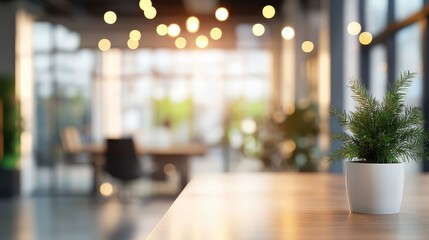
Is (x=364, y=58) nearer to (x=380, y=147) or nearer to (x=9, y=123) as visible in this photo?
(x=9, y=123)

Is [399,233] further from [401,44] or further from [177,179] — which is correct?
[177,179]

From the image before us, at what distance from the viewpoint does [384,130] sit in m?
1.86

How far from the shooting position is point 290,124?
8836 millimetres

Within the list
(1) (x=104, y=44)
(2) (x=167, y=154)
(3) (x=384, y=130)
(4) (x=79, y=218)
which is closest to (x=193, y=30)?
(4) (x=79, y=218)

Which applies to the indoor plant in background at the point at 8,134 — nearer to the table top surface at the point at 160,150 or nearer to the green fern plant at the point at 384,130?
the table top surface at the point at 160,150

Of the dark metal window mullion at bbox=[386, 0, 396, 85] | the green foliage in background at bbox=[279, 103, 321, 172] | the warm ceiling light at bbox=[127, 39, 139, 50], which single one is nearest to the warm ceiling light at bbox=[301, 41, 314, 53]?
the green foliage in background at bbox=[279, 103, 321, 172]

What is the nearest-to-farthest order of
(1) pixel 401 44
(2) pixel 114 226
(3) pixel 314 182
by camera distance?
(3) pixel 314 182
(1) pixel 401 44
(2) pixel 114 226

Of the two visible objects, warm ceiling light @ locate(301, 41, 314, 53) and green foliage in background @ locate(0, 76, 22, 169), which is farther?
warm ceiling light @ locate(301, 41, 314, 53)

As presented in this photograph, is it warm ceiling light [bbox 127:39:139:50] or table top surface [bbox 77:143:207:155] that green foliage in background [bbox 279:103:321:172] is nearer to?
table top surface [bbox 77:143:207:155]

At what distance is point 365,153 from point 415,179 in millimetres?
1104

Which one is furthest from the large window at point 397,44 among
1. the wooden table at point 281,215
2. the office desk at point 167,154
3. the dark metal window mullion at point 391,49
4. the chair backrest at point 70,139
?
the chair backrest at point 70,139

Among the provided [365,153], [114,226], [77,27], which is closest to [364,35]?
[114,226]

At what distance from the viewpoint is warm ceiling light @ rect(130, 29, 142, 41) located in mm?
9823

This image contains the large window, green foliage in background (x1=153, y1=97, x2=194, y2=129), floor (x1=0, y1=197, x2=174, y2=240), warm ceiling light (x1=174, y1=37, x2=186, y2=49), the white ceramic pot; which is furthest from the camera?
green foliage in background (x1=153, y1=97, x2=194, y2=129)
